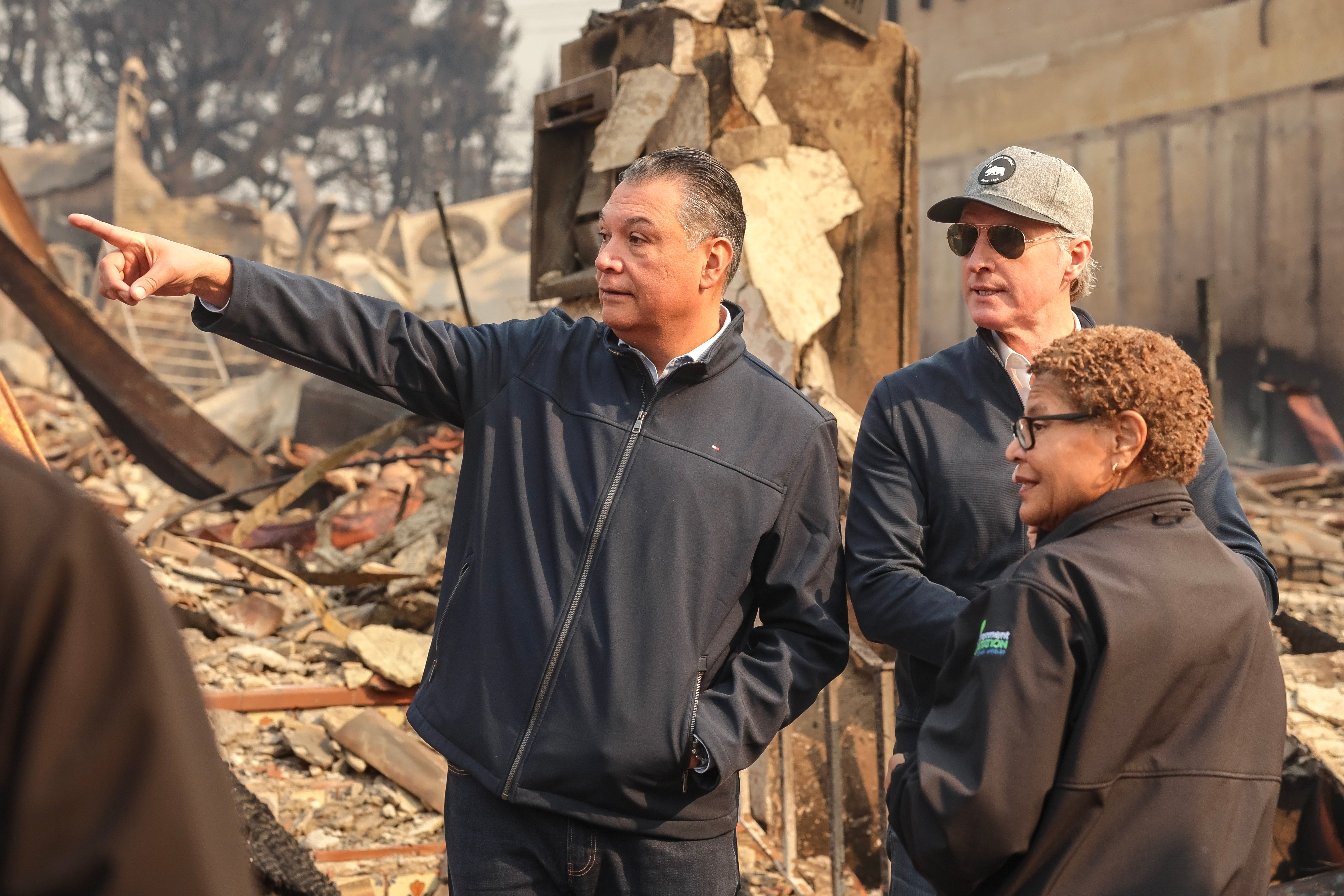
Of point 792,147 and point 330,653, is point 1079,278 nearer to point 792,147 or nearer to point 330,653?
point 792,147

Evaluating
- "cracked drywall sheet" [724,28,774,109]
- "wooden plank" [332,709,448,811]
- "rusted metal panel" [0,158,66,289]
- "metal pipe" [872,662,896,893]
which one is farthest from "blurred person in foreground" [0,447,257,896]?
"rusted metal panel" [0,158,66,289]

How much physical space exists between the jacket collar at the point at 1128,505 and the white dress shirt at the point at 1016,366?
596 millimetres

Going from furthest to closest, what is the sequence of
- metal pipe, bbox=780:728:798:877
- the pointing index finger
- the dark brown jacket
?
metal pipe, bbox=780:728:798:877 < the pointing index finger < the dark brown jacket

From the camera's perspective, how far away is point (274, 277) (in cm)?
197

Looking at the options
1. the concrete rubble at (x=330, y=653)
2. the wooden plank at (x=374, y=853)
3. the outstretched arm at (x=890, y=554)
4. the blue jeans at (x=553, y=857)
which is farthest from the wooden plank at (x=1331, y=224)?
the blue jeans at (x=553, y=857)

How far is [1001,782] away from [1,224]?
21.6 feet

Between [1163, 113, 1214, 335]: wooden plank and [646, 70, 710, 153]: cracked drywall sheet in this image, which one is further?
[1163, 113, 1214, 335]: wooden plank

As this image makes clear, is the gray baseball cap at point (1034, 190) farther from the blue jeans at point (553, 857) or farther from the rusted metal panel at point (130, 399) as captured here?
the rusted metal panel at point (130, 399)

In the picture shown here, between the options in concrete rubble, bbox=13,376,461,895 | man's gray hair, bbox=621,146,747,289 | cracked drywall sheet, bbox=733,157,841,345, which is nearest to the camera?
man's gray hair, bbox=621,146,747,289

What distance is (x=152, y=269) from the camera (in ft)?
6.03

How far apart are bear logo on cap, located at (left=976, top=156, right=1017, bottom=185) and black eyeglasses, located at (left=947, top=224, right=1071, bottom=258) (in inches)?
Result: 3.3

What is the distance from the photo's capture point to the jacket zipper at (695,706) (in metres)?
1.91

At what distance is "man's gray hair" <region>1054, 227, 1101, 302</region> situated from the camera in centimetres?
222

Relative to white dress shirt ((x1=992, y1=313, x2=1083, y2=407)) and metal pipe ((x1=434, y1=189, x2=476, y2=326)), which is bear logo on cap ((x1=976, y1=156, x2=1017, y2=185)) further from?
metal pipe ((x1=434, y1=189, x2=476, y2=326))
